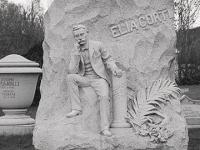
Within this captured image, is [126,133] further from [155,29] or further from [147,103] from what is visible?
[155,29]

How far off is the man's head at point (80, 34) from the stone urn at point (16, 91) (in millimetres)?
3212

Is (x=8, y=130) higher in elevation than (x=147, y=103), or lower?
lower

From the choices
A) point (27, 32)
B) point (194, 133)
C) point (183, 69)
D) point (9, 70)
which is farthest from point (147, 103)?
point (27, 32)

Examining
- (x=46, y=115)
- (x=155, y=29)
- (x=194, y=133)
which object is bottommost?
(x=194, y=133)

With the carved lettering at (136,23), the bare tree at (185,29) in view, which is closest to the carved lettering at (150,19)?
the carved lettering at (136,23)

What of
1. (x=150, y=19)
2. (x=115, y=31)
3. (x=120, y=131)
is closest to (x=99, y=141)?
(x=120, y=131)

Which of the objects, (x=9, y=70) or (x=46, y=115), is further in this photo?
(x=9, y=70)

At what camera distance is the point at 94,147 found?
26.6ft

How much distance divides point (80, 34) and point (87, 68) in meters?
0.53

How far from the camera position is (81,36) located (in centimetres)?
827

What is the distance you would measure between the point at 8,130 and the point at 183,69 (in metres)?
20.0

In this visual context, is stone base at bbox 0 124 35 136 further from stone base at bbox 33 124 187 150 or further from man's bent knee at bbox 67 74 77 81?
man's bent knee at bbox 67 74 77 81

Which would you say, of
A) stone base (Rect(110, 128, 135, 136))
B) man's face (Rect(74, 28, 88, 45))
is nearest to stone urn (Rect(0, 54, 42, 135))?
man's face (Rect(74, 28, 88, 45))

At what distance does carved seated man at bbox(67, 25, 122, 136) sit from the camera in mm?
8242
